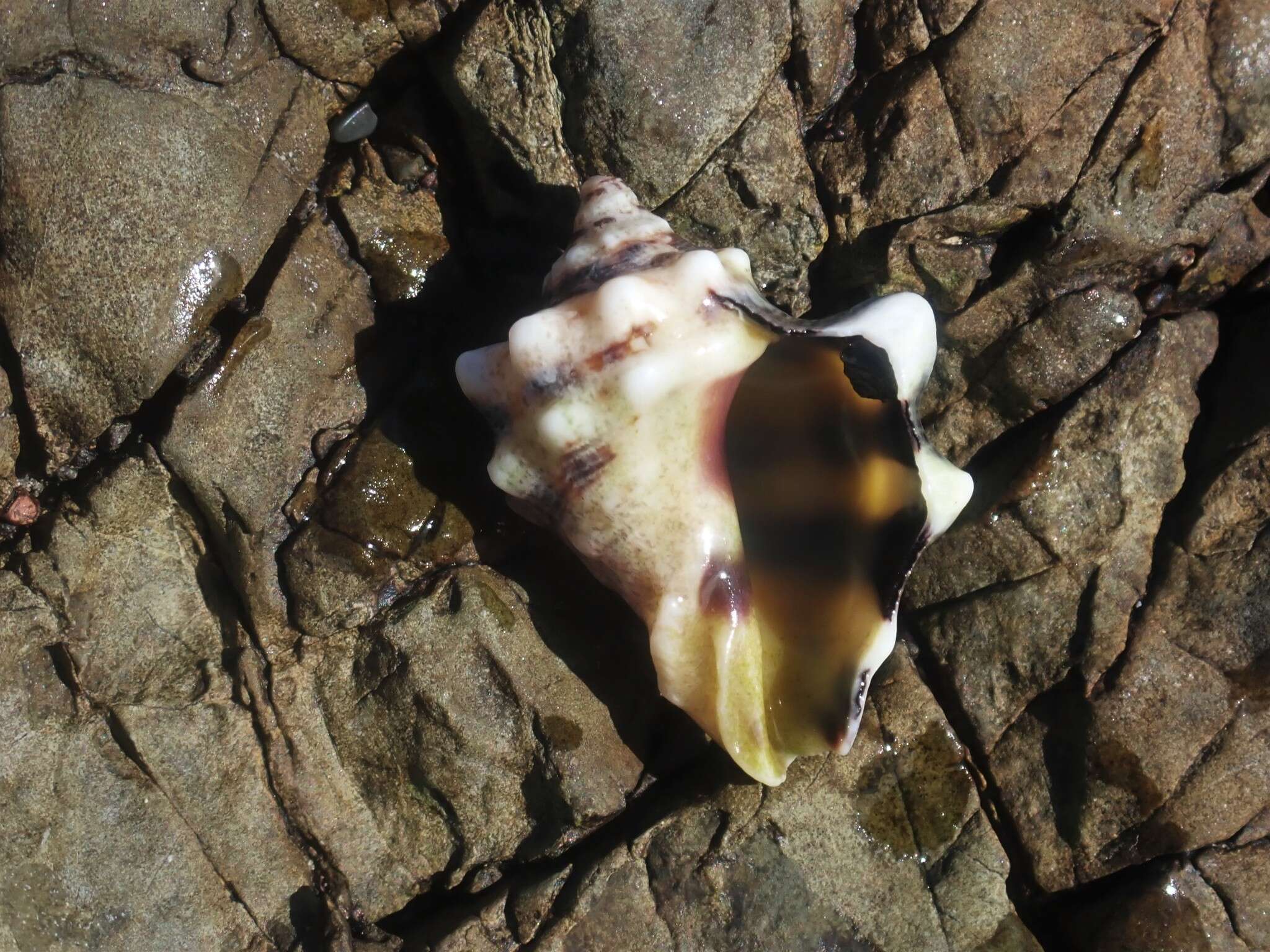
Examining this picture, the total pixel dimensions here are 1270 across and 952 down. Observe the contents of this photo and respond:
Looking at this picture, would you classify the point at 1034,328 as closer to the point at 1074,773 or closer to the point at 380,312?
the point at 1074,773

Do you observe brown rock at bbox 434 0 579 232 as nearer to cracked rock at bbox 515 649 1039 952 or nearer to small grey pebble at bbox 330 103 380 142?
small grey pebble at bbox 330 103 380 142

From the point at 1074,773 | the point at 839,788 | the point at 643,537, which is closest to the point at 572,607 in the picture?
the point at 643,537

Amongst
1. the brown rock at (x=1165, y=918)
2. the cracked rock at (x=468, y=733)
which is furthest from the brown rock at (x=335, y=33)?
the brown rock at (x=1165, y=918)

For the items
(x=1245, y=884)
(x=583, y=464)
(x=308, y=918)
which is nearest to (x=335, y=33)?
(x=583, y=464)

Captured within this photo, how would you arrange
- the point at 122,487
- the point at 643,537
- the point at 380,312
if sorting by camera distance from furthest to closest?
the point at 380,312 < the point at 122,487 < the point at 643,537

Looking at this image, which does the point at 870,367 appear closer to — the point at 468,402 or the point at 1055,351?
the point at 1055,351

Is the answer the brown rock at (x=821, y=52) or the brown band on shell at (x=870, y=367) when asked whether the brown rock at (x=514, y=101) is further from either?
the brown band on shell at (x=870, y=367)


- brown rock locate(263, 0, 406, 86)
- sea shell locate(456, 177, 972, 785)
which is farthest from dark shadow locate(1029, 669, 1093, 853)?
brown rock locate(263, 0, 406, 86)
